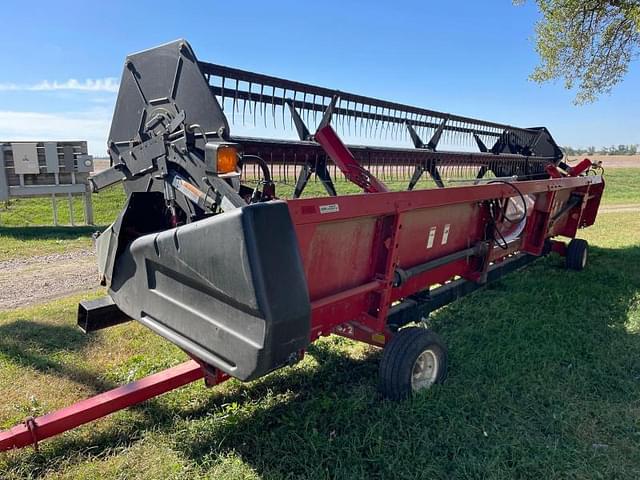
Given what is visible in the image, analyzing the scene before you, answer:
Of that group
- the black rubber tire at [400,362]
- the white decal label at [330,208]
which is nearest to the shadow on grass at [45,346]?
the black rubber tire at [400,362]

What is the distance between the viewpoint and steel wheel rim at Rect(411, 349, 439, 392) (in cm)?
306

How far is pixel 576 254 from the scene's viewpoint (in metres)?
6.15

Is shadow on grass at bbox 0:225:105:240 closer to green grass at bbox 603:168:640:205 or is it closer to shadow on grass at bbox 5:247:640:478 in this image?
shadow on grass at bbox 5:247:640:478

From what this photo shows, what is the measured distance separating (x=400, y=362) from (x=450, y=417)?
43 centimetres

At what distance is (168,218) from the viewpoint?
2.87 meters

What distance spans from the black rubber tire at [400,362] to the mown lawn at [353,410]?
0.08 m

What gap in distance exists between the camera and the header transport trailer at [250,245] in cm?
193

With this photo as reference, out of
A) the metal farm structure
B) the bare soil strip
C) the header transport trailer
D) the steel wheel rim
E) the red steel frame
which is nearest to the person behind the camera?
the header transport trailer

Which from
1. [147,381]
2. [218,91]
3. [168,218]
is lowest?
[147,381]

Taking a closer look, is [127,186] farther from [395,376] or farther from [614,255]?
[614,255]

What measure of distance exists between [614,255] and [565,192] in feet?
7.10

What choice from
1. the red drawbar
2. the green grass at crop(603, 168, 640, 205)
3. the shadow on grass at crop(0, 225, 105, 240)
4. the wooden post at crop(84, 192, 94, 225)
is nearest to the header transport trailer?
the red drawbar

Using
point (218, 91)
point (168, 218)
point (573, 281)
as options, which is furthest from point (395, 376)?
point (573, 281)

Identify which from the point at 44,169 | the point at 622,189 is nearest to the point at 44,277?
the point at 44,169
